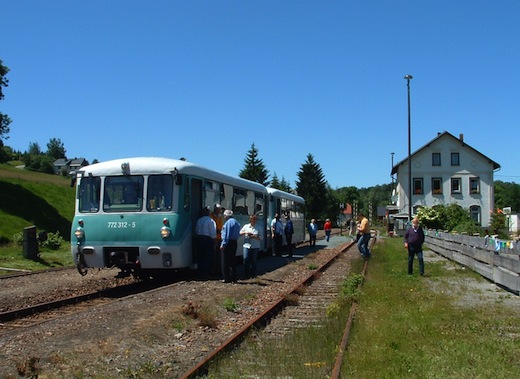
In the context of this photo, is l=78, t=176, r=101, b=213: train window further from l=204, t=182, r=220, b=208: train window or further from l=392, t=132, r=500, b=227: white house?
l=392, t=132, r=500, b=227: white house

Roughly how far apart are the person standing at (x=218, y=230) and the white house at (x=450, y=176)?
53538mm

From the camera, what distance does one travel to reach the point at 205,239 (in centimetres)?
1417

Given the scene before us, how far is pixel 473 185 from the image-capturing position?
67500 millimetres

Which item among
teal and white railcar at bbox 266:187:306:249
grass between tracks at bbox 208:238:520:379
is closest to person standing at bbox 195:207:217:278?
grass between tracks at bbox 208:238:520:379

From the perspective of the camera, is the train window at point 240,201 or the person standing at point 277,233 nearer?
the train window at point 240,201

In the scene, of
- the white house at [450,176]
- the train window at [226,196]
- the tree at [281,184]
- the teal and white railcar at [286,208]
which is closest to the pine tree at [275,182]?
the tree at [281,184]

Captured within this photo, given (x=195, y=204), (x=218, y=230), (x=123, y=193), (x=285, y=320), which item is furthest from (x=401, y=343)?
(x=218, y=230)

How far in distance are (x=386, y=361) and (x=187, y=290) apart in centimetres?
718

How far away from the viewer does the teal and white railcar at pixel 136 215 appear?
13.4 meters

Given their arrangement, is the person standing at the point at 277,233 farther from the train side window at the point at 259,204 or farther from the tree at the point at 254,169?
the tree at the point at 254,169

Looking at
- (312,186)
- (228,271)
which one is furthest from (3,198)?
(312,186)

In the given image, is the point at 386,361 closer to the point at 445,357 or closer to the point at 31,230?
the point at 445,357

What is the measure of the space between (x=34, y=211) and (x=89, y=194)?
28224mm

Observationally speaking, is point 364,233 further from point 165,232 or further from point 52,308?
point 52,308
